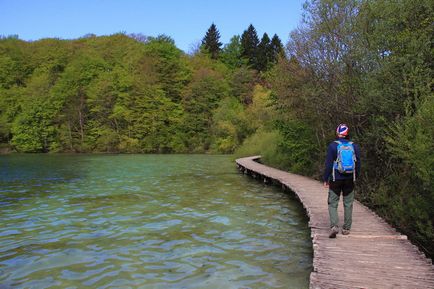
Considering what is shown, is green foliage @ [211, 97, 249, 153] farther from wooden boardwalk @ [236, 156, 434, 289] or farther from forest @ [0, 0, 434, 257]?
wooden boardwalk @ [236, 156, 434, 289]

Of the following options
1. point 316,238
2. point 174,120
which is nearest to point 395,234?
point 316,238

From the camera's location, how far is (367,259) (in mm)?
5965

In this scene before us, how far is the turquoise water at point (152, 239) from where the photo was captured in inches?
245

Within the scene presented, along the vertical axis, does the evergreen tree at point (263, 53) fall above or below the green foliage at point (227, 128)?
above

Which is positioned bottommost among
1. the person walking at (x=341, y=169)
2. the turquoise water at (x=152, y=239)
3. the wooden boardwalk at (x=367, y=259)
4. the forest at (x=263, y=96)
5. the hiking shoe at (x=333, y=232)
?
the turquoise water at (x=152, y=239)

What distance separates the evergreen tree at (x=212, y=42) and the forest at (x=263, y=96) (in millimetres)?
200

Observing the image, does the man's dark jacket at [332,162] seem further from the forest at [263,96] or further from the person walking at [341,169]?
the forest at [263,96]

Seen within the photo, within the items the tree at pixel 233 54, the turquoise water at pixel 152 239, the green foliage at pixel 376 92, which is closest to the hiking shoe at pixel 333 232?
the turquoise water at pixel 152 239

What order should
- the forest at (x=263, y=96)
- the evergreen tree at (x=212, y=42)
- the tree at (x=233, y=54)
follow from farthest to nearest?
the evergreen tree at (x=212, y=42), the tree at (x=233, y=54), the forest at (x=263, y=96)

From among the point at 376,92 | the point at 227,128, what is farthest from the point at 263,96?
the point at 376,92

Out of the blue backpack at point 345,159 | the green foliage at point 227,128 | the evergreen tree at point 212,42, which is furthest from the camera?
the evergreen tree at point 212,42

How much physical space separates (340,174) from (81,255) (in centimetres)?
490

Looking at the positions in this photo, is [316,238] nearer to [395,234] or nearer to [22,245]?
[395,234]

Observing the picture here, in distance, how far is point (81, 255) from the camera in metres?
7.29
